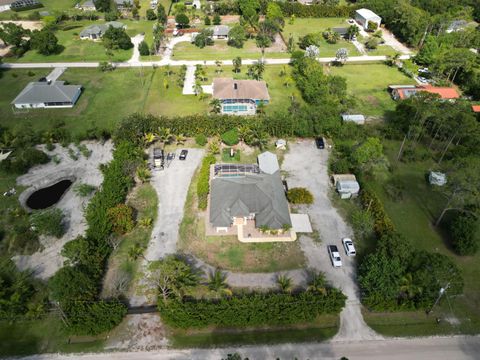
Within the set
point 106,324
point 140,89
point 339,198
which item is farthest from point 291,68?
point 106,324

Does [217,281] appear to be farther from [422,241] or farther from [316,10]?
[316,10]

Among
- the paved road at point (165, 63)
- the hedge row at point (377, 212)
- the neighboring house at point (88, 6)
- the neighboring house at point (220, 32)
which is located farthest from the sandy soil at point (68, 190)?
the neighboring house at point (88, 6)

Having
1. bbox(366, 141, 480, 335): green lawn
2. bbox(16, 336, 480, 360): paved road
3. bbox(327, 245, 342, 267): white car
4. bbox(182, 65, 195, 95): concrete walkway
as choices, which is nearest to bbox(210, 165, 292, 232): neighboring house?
bbox(327, 245, 342, 267): white car

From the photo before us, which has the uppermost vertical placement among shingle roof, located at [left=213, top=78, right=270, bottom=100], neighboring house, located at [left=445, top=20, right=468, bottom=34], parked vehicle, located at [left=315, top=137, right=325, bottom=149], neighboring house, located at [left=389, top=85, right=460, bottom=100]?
neighboring house, located at [left=445, top=20, right=468, bottom=34]

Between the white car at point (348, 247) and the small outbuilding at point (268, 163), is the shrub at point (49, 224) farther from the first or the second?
the white car at point (348, 247)

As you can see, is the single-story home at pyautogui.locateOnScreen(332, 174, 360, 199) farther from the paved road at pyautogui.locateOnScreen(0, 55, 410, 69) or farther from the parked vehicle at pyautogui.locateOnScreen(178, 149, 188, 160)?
the paved road at pyautogui.locateOnScreen(0, 55, 410, 69)

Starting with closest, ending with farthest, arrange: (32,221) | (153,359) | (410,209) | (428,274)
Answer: (153,359) → (428,274) → (32,221) → (410,209)

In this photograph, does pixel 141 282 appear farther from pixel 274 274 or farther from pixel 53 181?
pixel 53 181
